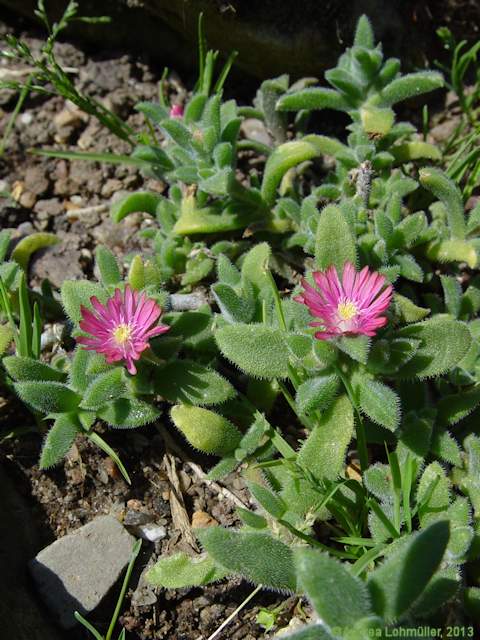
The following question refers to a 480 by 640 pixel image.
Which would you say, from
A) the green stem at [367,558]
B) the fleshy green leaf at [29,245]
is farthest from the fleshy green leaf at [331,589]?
the fleshy green leaf at [29,245]

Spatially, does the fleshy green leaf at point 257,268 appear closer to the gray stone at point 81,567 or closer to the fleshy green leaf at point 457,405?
the fleshy green leaf at point 457,405

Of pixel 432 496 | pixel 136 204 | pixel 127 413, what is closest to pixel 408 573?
pixel 432 496

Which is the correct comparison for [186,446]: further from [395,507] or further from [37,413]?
[395,507]

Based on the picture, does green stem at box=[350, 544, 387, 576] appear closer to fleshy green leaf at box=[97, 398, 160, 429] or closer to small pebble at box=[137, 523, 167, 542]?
small pebble at box=[137, 523, 167, 542]

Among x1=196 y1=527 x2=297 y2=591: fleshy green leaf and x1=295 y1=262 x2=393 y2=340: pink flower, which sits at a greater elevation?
x1=295 y1=262 x2=393 y2=340: pink flower

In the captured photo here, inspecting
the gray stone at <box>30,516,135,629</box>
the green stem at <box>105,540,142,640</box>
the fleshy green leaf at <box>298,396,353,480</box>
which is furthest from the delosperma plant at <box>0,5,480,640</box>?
the gray stone at <box>30,516,135,629</box>
